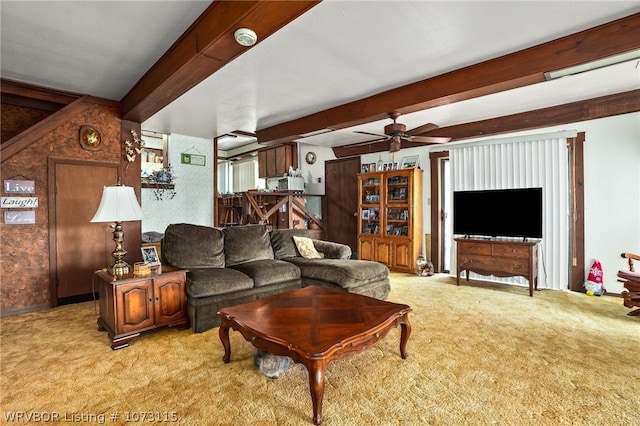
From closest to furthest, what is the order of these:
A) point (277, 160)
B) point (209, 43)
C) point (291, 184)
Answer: point (209, 43) → point (291, 184) → point (277, 160)

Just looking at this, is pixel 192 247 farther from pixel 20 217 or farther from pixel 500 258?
pixel 500 258

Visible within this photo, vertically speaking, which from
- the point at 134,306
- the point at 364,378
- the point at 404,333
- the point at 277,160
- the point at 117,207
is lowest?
the point at 364,378

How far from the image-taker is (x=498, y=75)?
285cm

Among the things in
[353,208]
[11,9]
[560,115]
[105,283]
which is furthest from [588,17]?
[353,208]

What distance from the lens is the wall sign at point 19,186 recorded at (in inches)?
137

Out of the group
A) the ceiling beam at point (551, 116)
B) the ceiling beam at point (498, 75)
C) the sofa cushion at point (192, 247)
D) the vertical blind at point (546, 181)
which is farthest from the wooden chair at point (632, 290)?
the sofa cushion at point (192, 247)

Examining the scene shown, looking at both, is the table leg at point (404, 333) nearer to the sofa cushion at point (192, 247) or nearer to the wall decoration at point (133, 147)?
the sofa cushion at point (192, 247)

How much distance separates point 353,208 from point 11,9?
5504 millimetres

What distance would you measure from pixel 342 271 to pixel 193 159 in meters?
3.63

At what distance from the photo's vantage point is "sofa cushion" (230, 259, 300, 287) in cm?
342

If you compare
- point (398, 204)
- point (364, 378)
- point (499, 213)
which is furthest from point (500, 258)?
point (364, 378)

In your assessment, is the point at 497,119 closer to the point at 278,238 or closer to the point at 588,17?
the point at 588,17

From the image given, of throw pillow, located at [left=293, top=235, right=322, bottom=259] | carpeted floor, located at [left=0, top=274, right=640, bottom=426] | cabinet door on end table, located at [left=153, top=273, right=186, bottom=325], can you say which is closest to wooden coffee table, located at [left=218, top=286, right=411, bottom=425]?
carpeted floor, located at [left=0, top=274, right=640, bottom=426]

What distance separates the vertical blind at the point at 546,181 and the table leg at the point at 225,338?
4.13 m
